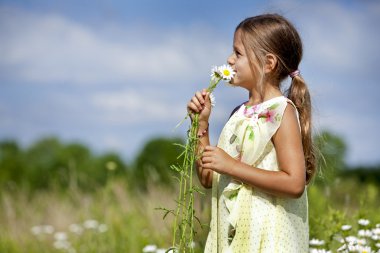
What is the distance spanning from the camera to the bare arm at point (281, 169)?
8.98 ft

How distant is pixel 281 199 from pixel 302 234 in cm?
24

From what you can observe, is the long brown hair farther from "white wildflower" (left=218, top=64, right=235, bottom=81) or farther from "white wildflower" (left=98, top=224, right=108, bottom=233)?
"white wildflower" (left=98, top=224, right=108, bottom=233)

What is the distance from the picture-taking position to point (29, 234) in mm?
8125

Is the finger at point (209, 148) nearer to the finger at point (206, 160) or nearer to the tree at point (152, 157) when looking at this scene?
the finger at point (206, 160)

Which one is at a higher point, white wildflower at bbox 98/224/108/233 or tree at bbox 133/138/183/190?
tree at bbox 133/138/183/190

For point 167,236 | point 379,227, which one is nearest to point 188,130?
point 379,227

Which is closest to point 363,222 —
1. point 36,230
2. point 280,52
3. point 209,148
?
point 280,52

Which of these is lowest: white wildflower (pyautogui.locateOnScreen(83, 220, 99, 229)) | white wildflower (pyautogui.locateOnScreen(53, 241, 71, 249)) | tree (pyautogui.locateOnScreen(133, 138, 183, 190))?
white wildflower (pyautogui.locateOnScreen(53, 241, 71, 249))

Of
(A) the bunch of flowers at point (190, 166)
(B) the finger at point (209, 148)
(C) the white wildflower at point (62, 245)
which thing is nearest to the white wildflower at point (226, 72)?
(A) the bunch of flowers at point (190, 166)

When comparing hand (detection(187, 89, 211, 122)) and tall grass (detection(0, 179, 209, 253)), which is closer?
hand (detection(187, 89, 211, 122))

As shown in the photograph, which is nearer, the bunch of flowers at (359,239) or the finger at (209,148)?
the finger at (209,148)

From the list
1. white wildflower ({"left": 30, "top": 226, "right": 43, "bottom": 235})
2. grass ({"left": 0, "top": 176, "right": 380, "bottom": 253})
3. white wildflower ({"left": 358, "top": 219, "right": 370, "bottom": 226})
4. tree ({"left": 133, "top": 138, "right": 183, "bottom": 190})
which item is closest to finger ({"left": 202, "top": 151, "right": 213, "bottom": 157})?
white wildflower ({"left": 358, "top": 219, "right": 370, "bottom": 226})

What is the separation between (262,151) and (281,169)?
0.40 ft

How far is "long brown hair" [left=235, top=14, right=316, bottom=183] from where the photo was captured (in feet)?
9.65
